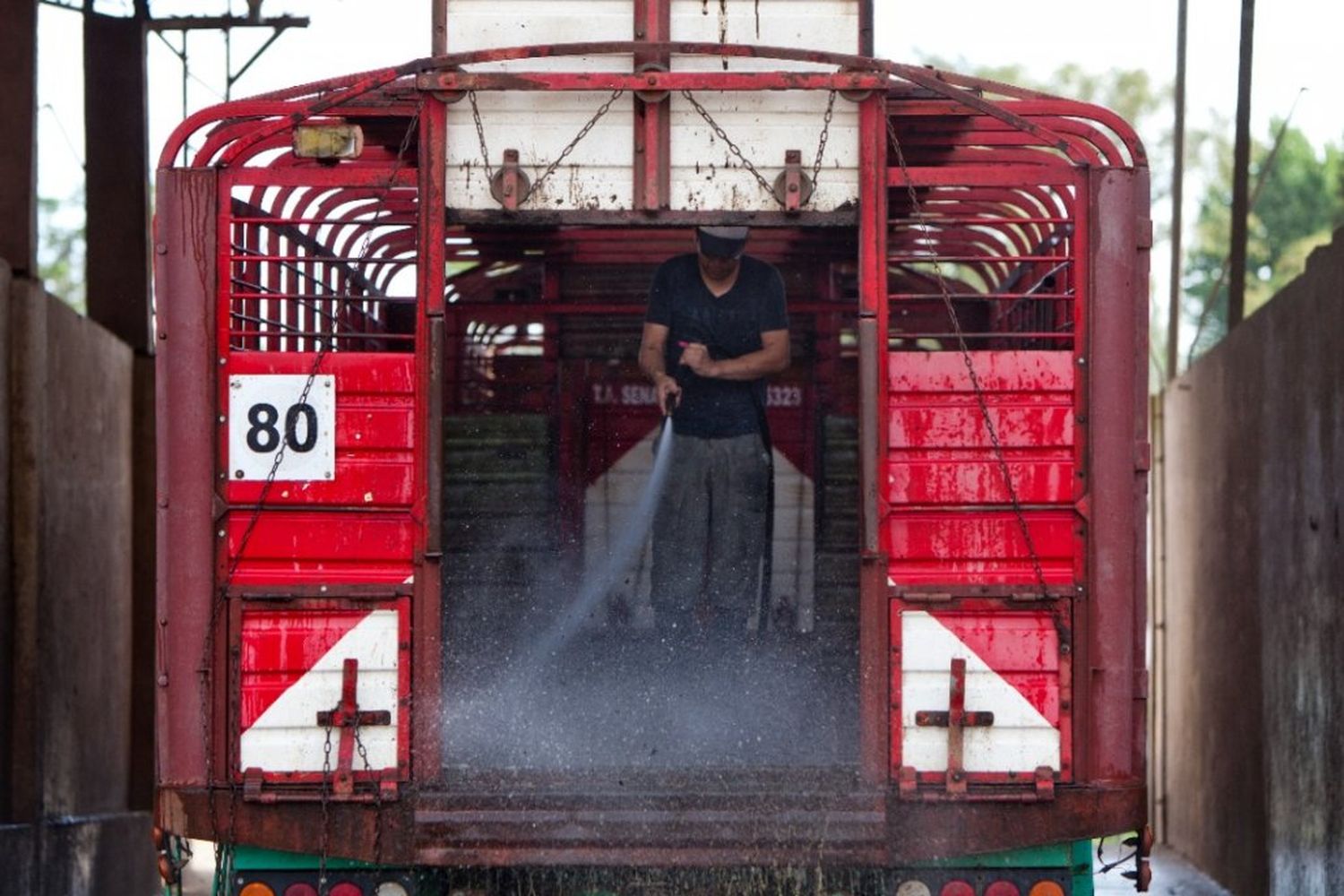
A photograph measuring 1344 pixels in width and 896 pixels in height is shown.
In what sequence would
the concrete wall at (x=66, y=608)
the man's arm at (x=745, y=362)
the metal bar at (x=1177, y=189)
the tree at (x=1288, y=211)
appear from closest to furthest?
the man's arm at (x=745, y=362) < the concrete wall at (x=66, y=608) < the metal bar at (x=1177, y=189) < the tree at (x=1288, y=211)

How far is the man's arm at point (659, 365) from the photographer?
8344mm

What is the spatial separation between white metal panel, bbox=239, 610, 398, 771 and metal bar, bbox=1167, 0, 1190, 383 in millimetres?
9143

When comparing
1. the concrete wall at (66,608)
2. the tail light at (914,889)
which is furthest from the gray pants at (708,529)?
the concrete wall at (66,608)

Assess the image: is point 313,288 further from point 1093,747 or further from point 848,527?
point 1093,747

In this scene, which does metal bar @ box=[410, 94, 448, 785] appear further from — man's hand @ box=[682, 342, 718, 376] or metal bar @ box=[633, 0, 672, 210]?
man's hand @ box=[682, 342, 718, 376]

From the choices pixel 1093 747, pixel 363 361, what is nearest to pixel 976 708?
pixel 1093 747

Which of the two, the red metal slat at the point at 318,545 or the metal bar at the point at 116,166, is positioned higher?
the metal bar at the point at 116,166

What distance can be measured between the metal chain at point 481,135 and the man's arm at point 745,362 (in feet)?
5.20

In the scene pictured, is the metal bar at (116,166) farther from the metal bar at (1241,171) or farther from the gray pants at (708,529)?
the metal bar at (1241,171)

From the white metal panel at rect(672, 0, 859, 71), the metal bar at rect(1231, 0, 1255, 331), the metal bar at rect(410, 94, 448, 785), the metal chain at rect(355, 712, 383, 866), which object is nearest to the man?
the white metal panel at rect(672, 0, 859, 71)

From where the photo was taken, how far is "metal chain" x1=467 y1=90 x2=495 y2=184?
703 cm

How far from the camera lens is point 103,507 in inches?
467

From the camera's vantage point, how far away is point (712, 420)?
8.62 m

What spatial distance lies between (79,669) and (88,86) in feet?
11.9
